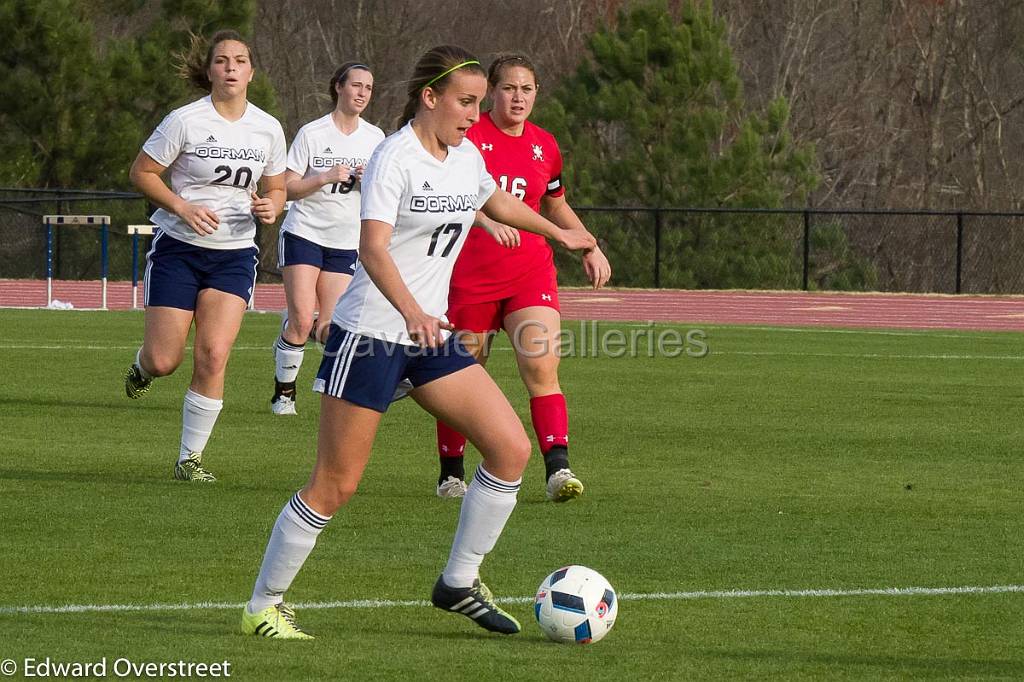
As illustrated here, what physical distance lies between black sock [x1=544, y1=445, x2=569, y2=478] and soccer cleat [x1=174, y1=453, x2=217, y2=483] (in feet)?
5.97

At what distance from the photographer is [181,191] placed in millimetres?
Answer: 9680

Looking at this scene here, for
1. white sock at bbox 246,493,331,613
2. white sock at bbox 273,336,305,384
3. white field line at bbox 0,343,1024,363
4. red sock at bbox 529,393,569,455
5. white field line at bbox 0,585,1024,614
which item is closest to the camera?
white sock at bbox 246,493,331,613

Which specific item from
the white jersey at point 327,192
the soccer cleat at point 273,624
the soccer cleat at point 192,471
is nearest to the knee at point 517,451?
the soccer cleat at point 273,624

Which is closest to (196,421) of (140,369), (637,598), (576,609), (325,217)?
(140,369)

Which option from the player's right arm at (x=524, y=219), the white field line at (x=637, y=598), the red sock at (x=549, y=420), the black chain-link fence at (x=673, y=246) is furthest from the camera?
the black chain-link fence at (x=673, y=246)

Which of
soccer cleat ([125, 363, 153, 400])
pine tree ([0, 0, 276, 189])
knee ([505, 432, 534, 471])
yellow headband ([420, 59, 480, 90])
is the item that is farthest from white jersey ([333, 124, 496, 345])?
pine tree ([0, 0, 276, 189])

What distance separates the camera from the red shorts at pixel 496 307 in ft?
29.7

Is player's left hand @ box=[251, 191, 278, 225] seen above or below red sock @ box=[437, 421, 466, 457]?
above

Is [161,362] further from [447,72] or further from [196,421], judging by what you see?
[447,72]

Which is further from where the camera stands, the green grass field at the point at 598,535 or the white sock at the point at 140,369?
the white sock at the point at 140,369

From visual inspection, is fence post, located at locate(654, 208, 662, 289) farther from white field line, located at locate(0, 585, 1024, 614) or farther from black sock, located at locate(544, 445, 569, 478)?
white field line, located at locate(0, 585, 1024, 614)

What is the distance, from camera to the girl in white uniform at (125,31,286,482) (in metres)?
9.41

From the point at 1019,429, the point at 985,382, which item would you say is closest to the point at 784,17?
the point at 985,382

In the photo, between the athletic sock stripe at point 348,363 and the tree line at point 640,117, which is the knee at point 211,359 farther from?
the tree line at point 640,117
